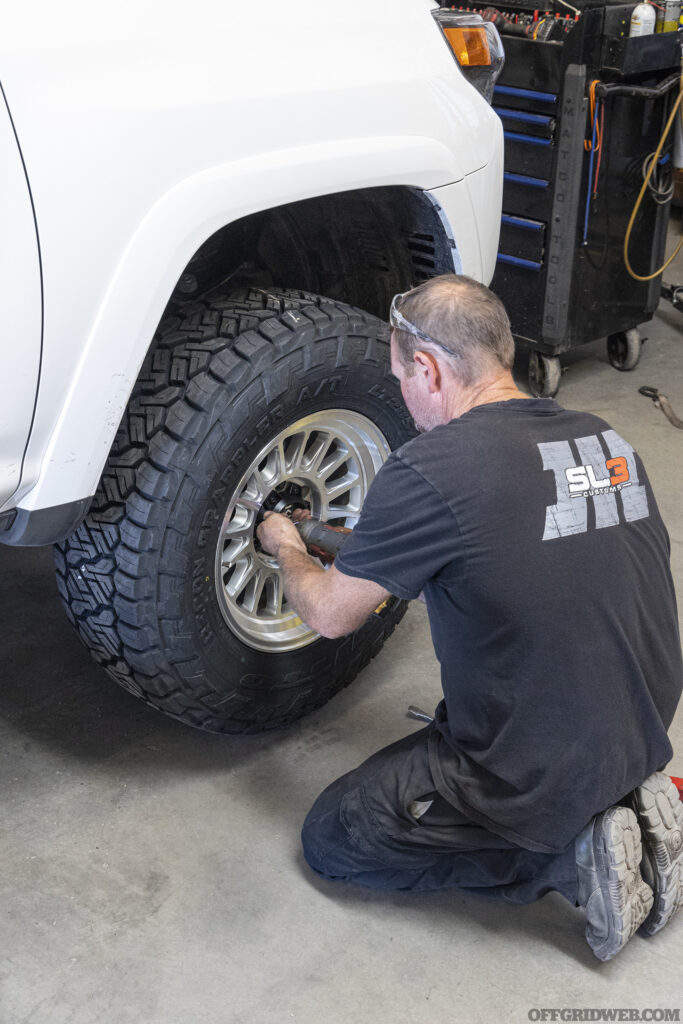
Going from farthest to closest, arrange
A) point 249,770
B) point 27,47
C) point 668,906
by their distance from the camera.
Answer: point 249,770 → point 668,906 → point 27,47

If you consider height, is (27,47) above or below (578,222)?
above

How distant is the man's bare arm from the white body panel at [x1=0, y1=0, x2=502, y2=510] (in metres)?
0.44

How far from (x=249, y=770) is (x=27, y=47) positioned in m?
1.46

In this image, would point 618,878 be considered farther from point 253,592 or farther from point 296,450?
point 296,450

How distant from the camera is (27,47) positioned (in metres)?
1.57

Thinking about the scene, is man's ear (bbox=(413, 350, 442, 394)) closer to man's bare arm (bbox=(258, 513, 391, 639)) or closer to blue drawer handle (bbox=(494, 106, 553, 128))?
man's bare arm (bbox=(258, 513, 391, 639))

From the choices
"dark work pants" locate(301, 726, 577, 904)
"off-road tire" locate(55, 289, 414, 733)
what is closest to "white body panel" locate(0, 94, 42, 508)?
"off-road tire" locate(55, 289, 414, 733)

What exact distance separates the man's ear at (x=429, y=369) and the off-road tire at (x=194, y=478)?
28 centimetres

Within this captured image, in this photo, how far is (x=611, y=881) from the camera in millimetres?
1838

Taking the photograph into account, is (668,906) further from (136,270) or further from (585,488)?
(136,270)

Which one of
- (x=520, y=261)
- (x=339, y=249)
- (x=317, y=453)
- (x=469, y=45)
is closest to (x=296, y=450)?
(x=317, y=453)

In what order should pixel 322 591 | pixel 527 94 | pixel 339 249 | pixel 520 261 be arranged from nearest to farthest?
pixel 322 591, pixel 339 249, pixel 527 94, pixel 520 261

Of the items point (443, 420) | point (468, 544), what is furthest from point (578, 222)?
point (468, 544)

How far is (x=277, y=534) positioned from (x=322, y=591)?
26 centimetres
